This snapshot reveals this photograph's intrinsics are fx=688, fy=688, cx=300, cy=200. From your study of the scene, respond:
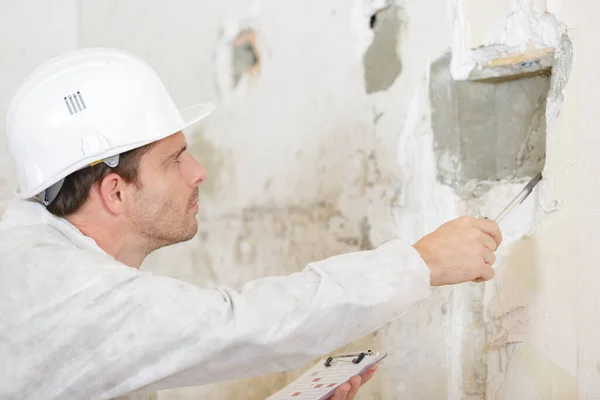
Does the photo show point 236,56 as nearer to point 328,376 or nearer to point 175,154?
point 175,154

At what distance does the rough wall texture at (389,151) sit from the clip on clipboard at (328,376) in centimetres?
31

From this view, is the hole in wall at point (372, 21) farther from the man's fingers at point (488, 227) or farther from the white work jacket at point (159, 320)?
the white work jacket at point (159, 320)

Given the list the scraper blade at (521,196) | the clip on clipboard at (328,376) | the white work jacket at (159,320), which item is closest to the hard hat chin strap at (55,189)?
the white work jacket at (159,320)

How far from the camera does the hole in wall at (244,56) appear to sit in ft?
6.27

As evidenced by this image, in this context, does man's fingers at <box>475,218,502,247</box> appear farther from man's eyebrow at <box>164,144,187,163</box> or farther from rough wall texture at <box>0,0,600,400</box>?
man's eyebrow at <box>164,144,187,163</box>

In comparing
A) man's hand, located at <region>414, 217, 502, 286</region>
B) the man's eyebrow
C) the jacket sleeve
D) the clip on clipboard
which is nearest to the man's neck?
the man's eyebrow

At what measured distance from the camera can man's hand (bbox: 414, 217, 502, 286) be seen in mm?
1129

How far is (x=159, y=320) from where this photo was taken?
1.01 metres

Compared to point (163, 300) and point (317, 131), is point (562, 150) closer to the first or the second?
point (317, 131)

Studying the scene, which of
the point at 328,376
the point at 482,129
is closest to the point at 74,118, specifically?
the point at 328,376

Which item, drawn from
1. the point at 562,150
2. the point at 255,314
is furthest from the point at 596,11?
the point at 255,314

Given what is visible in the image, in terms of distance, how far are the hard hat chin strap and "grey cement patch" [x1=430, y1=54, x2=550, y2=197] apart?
0.74m

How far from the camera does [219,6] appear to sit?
6.43 feet

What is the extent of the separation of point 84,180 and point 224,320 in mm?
460
